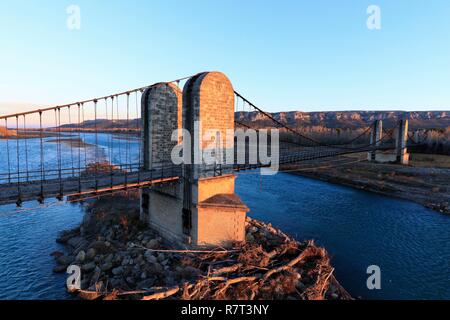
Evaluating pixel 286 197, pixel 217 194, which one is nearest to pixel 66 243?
pixel 217 194

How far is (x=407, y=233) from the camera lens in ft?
67.9

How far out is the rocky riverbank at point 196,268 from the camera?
36.8ft

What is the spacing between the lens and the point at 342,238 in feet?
64.7

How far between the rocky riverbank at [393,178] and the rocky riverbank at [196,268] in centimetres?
1385

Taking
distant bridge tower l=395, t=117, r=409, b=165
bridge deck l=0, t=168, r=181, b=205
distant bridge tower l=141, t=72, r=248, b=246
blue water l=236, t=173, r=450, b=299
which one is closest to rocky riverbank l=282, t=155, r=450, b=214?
blue water l=236, t=173, r=450, b=299

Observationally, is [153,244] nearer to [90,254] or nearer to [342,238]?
[90,254]

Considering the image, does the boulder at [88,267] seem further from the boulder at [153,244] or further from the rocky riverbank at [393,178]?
the rocky riverbank at [393,178]

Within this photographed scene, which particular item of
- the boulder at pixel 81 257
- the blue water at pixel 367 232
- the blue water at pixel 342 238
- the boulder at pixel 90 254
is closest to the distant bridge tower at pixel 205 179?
the boulder at pixel 90 254

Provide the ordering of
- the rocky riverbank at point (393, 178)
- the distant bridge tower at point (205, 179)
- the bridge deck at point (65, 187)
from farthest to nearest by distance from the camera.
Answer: the rocky riverbank at point (393, 178), the distant bridge tower at point (205, 179), the bridge deck at point (65, 187)

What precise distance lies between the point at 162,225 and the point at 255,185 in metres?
21.0

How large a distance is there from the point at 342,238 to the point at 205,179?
12575 mm

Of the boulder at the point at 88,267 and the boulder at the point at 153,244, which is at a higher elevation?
the boulder at the point at 153,244

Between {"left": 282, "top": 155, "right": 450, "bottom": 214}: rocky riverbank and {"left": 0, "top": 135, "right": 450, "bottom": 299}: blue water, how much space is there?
7.87 ft
